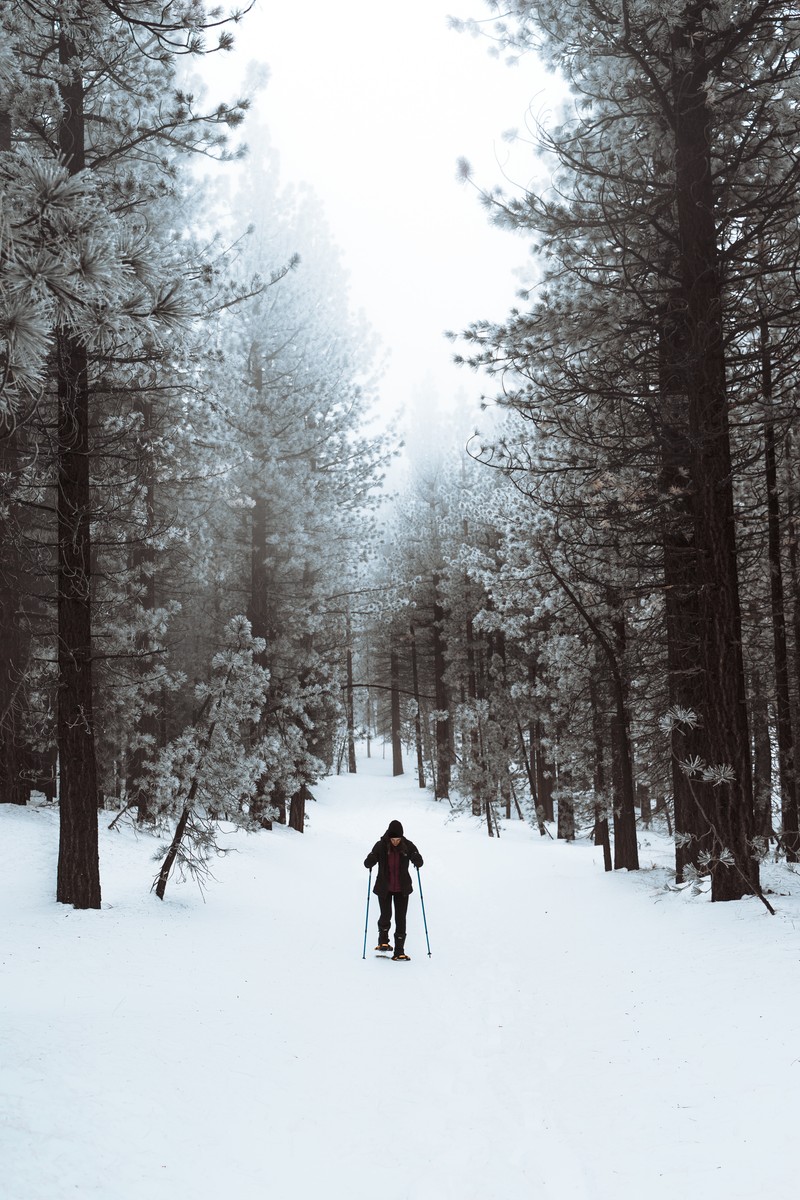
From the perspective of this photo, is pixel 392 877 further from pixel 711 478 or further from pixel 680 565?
pixel 711 478

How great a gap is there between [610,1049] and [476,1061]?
99cm

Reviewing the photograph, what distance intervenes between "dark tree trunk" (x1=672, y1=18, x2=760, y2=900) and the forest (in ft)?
0.11

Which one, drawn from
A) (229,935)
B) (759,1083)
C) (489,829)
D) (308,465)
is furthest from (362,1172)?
(489,829)

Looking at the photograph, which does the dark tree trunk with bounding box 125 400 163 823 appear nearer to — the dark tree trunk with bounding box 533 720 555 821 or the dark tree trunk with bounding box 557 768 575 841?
the dark tree trunk with bounding box 557 768 575 841

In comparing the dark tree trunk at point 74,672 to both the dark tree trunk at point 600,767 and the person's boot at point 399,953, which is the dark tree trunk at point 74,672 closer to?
the person's boot at point 399,953

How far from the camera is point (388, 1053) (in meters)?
5.81

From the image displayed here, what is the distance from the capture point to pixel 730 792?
807 centimetres

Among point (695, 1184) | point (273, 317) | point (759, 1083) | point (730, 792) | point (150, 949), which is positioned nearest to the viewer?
point (695, 1184)

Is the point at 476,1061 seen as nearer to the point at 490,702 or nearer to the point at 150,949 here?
the point at 150,949

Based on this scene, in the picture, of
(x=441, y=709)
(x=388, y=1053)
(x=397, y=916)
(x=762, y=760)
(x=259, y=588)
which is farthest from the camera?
(x=441, y=709)

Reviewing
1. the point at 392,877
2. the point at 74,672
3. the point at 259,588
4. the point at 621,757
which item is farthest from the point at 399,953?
the point at 259,588

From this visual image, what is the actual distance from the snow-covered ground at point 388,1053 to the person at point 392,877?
0.49m

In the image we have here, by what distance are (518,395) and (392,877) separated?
6265 millimetres

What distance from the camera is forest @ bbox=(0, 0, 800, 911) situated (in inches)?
288
